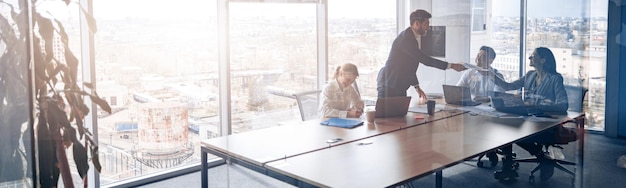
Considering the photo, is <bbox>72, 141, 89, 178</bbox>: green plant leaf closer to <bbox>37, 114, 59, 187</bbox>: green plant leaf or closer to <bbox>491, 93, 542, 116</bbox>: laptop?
<bbox>37, 114, 59, 187</bbox>: green plant leaf

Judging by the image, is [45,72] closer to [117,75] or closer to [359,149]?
[359,149]

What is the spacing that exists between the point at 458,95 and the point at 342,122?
44.3 inches

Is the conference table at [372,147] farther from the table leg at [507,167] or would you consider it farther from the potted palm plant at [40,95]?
the potted palm plant at [40,95]

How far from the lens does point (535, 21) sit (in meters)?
3.36

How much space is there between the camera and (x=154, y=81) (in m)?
4.71

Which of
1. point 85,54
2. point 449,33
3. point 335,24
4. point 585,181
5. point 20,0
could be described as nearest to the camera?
point 20,0

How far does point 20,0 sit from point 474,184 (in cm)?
329

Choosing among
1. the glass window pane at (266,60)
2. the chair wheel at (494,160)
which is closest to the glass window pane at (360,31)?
the glass window pane at (266,60)

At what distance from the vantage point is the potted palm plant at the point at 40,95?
206 centimetres

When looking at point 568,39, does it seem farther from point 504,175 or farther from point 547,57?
point 504,175

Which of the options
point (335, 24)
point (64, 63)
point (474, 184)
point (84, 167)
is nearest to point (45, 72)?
point (64, 63)

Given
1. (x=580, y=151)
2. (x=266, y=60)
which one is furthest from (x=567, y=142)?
(x=266, y=60)

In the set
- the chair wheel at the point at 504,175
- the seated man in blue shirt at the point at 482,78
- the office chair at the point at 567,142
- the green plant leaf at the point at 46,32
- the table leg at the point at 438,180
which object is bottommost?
the chair wheel at the point at 504,175

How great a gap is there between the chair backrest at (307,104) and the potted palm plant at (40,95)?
7.31ft
